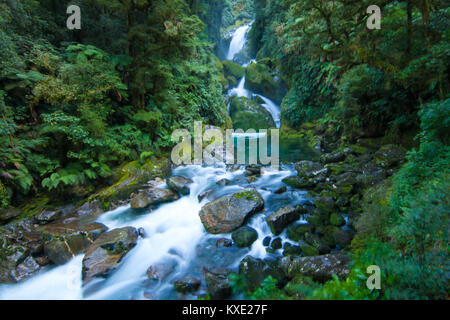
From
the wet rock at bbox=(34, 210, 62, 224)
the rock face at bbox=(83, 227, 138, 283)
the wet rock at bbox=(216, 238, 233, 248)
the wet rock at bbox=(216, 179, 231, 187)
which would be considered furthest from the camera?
the wet rock at bbox=(216, 179, 231, 187)

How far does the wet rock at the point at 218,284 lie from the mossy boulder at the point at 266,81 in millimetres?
21079

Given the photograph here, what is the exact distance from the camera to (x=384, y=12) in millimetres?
5895

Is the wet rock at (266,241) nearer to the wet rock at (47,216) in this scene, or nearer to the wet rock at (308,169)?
the wet rock at (308,169)

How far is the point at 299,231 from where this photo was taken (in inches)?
185

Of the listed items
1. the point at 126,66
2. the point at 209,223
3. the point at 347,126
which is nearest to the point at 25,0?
the point at 126,66

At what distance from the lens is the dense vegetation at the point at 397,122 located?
221cm

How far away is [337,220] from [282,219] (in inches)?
47.3

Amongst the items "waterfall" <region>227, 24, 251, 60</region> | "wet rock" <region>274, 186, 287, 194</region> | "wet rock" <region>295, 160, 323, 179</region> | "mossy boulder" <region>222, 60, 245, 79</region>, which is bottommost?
"wet rock" <region>274, 186, 287, 194</region>

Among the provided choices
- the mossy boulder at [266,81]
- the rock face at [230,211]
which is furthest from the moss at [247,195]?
the mossy boulder at [266,81]

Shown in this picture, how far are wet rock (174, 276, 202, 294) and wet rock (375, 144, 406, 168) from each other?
593cm

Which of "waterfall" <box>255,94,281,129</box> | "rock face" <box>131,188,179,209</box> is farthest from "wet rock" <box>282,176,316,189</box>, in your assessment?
"waterfall" <box>255,94,281,129</box>

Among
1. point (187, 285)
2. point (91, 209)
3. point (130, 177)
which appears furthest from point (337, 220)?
point (91, 209)

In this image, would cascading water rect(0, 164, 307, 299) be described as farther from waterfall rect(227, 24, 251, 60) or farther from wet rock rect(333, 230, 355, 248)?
waterfall rect(227, 24, 251, 60)

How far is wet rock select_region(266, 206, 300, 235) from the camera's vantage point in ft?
16.1
